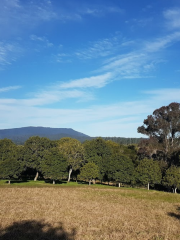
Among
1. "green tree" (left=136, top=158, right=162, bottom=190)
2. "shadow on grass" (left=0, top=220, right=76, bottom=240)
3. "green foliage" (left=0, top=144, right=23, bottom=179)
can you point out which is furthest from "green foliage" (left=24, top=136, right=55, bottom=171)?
"shadow on grass" (left=0, top=220, right=76, bottom=240)

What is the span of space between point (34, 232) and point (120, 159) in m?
51.2

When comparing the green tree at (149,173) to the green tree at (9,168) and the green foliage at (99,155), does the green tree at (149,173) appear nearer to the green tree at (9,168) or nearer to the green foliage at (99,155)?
the green foliage at (99,155)

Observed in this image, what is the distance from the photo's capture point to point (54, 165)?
61312mm

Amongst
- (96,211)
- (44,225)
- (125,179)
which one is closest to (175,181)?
(125,179)

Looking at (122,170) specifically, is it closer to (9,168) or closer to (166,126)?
(166,126)

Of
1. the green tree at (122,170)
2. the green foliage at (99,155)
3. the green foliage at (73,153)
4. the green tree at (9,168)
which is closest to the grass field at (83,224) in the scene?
the green tree at (9,168)

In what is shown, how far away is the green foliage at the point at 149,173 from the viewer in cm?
5937

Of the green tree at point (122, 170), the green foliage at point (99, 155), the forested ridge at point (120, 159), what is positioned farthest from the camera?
the green foliage at point (99, 155)

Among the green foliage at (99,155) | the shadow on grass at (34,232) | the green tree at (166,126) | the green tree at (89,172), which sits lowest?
the green tree at (89,172)

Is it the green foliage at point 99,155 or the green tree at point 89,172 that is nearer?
the green tree at point 89,172

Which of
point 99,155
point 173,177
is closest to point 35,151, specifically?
point 99,155

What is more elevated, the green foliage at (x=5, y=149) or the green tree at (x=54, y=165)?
the green foliage at (x=5, y=149)

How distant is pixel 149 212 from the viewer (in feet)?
88.0

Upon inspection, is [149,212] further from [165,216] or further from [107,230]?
[107,230]
